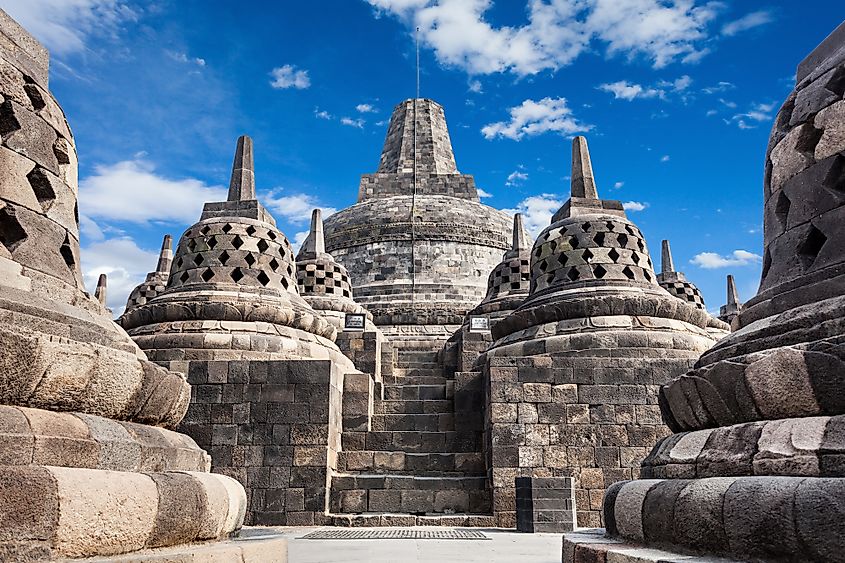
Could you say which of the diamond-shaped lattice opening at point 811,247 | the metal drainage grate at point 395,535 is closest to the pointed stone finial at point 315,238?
the metal drainage grate at point 395,535

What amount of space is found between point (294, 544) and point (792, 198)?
545cm

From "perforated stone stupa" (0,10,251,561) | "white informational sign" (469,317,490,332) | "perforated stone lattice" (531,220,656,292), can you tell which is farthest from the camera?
"white informational sign" (469,317,490,332)

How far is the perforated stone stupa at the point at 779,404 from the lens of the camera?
3131 millimetres

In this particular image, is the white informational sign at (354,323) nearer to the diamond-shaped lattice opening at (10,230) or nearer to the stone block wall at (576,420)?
the stone block wall at (576,420)

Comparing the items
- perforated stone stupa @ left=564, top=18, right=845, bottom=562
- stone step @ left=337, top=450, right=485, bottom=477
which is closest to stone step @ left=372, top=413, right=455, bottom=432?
stone step @ left=337, top=450, right=485, bottom=477

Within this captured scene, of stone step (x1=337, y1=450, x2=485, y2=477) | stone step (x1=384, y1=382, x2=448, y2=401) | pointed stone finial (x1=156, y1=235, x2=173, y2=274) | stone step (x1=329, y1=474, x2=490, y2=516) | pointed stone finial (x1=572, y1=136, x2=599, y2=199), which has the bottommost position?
stone step (x1=329, y1=474, x2=490, y2=516)

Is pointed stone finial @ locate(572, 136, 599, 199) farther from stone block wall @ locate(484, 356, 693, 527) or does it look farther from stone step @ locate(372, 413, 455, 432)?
stone step @ locate(372, 413, 455, 432)

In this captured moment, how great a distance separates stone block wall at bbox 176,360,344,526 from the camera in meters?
9.58

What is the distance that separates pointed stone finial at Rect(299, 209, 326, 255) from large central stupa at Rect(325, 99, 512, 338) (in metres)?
3.57

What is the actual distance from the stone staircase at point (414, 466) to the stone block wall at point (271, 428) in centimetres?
48

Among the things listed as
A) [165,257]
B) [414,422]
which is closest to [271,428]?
[414,422]

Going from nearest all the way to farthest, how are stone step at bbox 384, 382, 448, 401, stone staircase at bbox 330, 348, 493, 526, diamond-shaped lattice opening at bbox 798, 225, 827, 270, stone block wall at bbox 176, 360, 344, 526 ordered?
diamond-shaped lattice opening at bbox 798, 225, 827, 270 → stone block wall at bbox 176, 360, 344, 526 → stone staircase at bbox 330, 348, 493, 526 → stone step at bbox 384, 382, 448, 401

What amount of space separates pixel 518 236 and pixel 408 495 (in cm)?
1187

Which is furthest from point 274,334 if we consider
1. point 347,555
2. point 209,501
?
point 209,501
